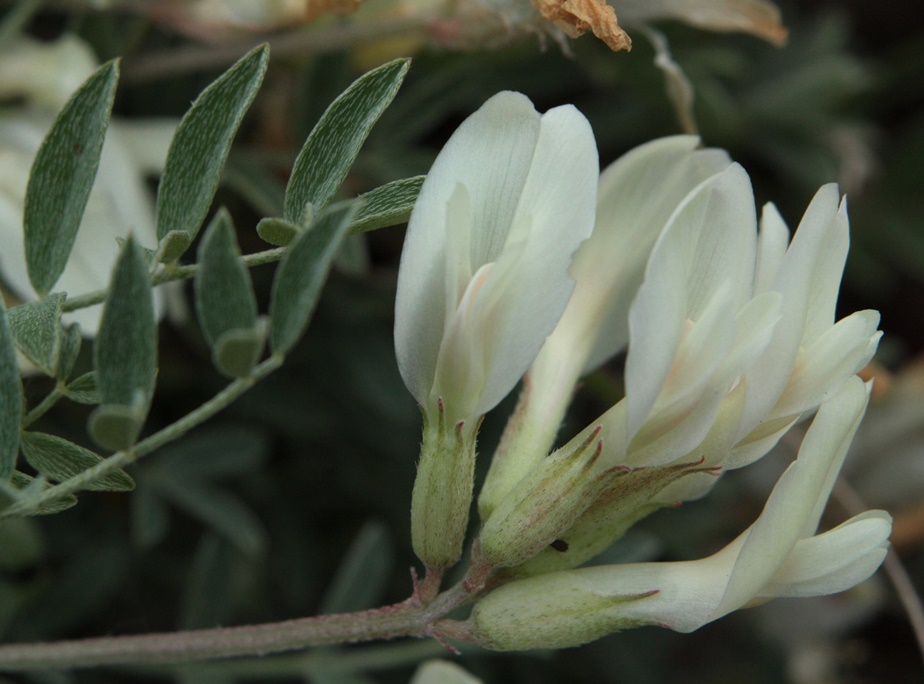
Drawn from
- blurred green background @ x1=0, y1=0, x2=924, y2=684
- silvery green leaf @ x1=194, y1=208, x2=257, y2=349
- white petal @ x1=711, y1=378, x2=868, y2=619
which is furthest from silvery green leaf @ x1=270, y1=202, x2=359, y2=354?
blurred green background @ x1=0, y1=0, x2=924, y2=684

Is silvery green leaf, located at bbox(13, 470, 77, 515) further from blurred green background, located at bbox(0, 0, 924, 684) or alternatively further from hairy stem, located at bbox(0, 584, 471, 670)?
blurred green background, located at bbox(0, 0, 924, 684)

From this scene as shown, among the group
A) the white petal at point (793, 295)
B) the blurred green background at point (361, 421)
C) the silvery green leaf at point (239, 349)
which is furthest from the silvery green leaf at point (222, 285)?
the blurred green background at point (361, 421)

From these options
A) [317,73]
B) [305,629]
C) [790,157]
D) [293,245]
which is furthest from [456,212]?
[790,157]

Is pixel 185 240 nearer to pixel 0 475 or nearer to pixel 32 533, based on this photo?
pixel 0 475

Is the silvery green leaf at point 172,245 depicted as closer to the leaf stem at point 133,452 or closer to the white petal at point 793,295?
the leaf stem at point 133,452

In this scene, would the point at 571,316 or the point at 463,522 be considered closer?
the point at 463,522
